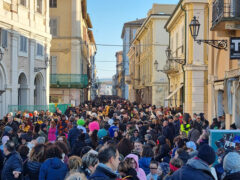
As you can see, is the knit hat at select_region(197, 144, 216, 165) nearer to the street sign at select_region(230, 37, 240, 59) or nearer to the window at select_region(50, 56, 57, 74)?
the street sign at select_region(230, 37, 240, 59)

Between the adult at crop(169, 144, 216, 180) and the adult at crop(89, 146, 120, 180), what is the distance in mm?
781

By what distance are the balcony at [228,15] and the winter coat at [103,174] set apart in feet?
30.7

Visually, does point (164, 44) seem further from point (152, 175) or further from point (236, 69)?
point (152, 175)

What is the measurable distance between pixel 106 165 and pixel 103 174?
0.62 feet

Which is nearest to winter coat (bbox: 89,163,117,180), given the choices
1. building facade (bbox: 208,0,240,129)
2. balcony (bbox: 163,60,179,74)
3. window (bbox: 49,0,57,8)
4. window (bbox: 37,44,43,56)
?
building facade (bbox: 208,0,240,129)

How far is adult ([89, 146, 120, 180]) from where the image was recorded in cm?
456

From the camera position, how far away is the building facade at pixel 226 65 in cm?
1286

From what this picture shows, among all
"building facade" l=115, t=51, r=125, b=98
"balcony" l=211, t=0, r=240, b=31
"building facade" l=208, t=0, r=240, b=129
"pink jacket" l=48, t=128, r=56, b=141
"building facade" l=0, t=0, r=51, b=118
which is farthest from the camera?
"building facade" l=115, t=51, r=125, b=98

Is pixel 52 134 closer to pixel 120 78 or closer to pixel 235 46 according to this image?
pixel 235 46

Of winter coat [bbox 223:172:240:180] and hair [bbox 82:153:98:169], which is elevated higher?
hair [bbox 82:153:98:169]

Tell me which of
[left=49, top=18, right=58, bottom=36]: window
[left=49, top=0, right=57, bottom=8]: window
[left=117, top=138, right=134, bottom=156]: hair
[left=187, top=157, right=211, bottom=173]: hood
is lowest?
[left=117, top=138, right=134, bottom=156]: hair

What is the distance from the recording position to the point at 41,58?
93.2 ft

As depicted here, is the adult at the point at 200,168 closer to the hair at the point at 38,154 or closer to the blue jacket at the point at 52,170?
the blue jacket at the point at 52,170

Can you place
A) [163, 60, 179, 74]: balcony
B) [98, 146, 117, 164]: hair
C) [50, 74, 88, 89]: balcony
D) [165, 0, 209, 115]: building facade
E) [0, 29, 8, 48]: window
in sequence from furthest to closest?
[50, 74, 88, 89]: balcony, [163, 60, 179, 74]: balcony, [165, 0, 209, 115]: building facade, [0, 29, 8, 48]: window, [98, 146, 117, 164]: hair
